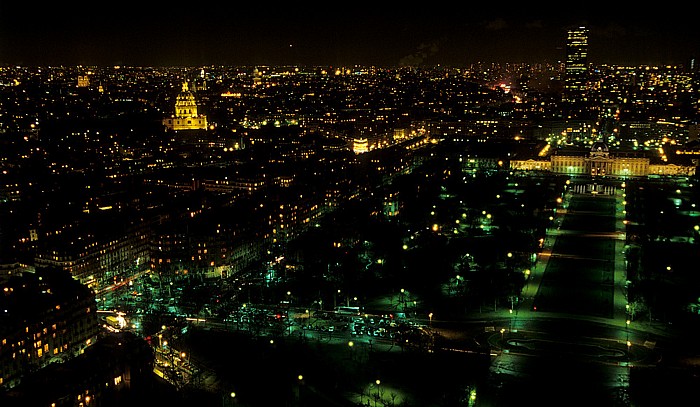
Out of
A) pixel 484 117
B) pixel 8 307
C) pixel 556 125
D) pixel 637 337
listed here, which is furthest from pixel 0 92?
pixel 637 337

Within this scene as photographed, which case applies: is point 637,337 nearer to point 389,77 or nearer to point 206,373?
point 206,373

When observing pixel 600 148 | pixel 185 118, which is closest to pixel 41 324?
pixel 600 148

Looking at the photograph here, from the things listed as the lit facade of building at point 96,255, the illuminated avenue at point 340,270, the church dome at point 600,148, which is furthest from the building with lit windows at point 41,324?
the church dome at point 600,148

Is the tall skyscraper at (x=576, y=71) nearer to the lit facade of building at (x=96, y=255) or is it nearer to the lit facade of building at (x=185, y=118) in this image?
the lit facade of building at (x=185, y=118)

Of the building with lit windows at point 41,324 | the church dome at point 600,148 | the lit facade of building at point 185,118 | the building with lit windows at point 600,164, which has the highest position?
the lit facade of building at point 185,118

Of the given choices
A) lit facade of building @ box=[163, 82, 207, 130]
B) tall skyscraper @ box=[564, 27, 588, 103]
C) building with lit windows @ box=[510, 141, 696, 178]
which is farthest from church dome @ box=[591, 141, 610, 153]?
lit facade of building @ box=[163, 82, 207, 130]

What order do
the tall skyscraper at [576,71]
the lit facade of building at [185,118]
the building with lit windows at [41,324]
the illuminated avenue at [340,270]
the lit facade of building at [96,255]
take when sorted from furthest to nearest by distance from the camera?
the tall skyscraper at [576,71] < the lit facade of building at [185,118] < the lit facade of building at [96,255] < the building with lit windows at [41,324] < the illuminated avenue at [340,270]

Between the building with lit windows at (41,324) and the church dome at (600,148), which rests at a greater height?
the church dome at (600,148)
